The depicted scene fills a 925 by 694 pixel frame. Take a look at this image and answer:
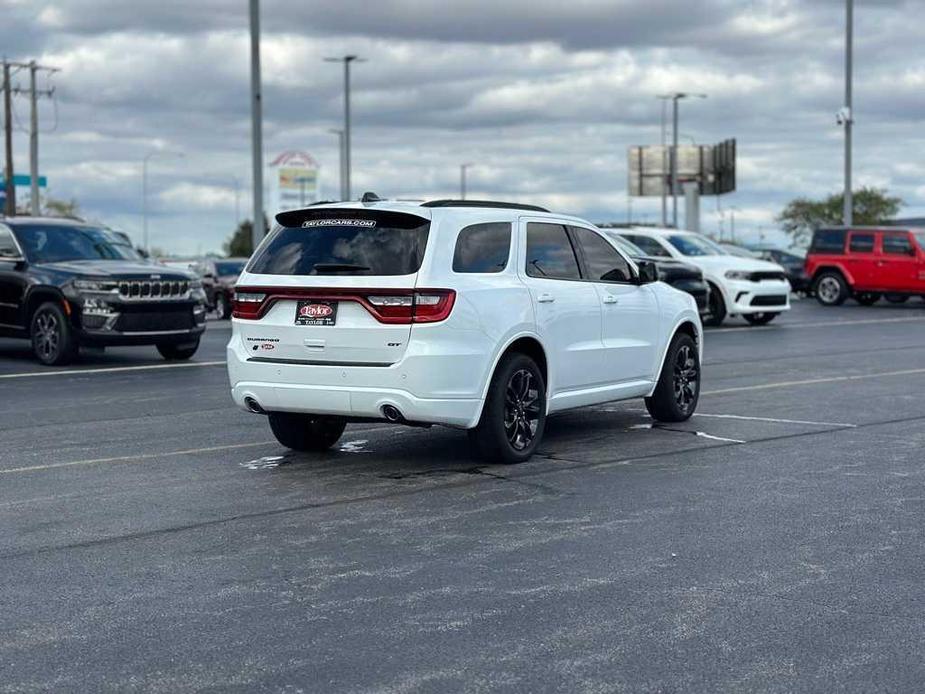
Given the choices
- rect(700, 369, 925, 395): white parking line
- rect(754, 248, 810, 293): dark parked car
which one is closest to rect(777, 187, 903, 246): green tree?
rect(754, 248, 810, 293): dark parked car

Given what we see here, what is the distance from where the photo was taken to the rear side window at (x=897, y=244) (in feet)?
115

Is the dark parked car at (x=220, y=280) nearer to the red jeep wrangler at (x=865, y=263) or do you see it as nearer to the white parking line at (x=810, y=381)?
the red jeep wrangler at (x=865, y=263)

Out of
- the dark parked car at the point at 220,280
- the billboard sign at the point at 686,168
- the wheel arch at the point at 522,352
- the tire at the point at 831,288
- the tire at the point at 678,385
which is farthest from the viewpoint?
the billboard sign at the point at 686,168

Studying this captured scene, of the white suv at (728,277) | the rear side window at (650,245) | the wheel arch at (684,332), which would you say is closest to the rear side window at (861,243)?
the white suv at (728,277)

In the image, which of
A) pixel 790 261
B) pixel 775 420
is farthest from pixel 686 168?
pixel 775 420

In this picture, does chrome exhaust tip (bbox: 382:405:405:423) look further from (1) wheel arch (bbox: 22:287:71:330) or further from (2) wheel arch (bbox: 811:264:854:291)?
(2) wheel arch (bbox: 811:264:854:291)

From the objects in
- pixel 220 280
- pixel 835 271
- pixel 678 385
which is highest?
pixel 835 271

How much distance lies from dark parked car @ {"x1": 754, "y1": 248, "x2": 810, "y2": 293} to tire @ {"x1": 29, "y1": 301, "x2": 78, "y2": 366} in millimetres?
29832

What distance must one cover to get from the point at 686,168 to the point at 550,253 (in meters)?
76.8

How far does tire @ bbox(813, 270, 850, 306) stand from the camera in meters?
36.4

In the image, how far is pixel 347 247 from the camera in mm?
9641

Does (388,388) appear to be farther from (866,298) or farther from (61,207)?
(61,207)

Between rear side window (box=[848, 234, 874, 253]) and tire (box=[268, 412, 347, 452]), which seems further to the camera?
rear side window (box=[848, 234, 874, 253])

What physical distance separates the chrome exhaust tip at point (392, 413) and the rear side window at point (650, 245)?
18726 mm
